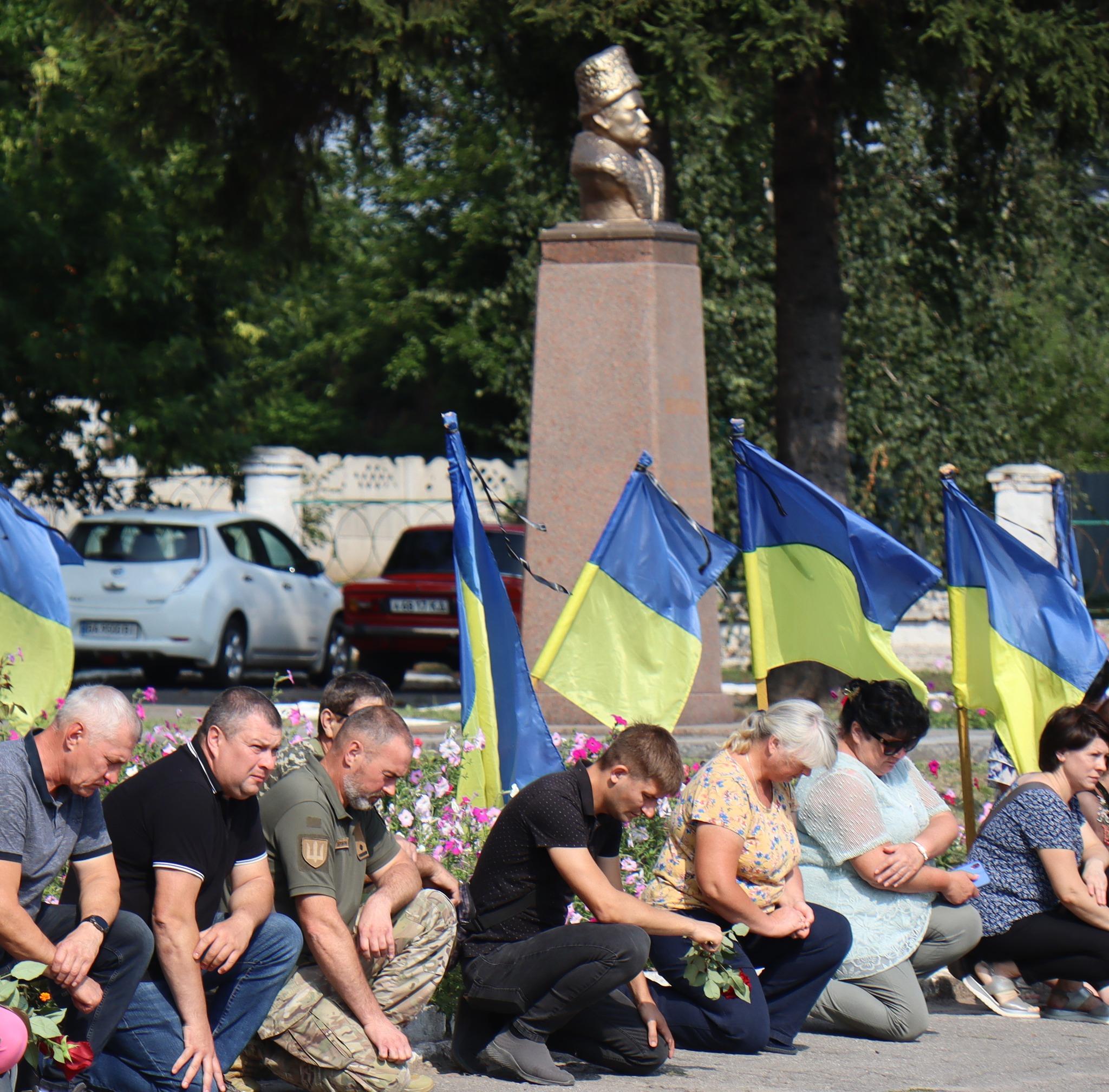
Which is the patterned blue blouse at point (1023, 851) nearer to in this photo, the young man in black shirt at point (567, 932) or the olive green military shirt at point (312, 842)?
the young man in black shirt at point (567, 932)

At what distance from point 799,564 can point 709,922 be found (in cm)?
221

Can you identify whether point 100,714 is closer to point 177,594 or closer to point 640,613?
point 640,613

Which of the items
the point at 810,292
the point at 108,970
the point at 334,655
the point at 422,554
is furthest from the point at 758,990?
the point at 334,655

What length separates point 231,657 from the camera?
50.3 ft

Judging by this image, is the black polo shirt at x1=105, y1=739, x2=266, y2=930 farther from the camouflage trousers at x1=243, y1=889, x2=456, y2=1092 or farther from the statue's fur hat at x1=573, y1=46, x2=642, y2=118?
the statue's fur hat at x1=573, y1=46, x2=642, y2=118

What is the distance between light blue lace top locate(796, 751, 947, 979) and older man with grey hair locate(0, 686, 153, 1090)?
2.48 metres

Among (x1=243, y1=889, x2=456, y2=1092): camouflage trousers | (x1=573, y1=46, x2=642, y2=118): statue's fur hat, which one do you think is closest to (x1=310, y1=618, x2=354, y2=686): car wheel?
(x1=573, y1=46, x2=642, y2=118): statue's fur hat

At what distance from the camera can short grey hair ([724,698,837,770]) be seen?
5633 mm

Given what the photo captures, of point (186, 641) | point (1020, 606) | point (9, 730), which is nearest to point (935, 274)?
point (186, 641)

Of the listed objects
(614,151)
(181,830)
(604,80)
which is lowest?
(181,830)

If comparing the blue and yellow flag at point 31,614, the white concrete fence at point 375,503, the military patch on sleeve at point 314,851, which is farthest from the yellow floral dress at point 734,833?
the white concrete fence at point 375,503

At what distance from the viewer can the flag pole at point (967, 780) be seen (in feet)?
24.2

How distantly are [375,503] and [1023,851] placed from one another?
61.3ft

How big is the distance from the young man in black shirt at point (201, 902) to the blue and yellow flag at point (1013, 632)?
143 inches
